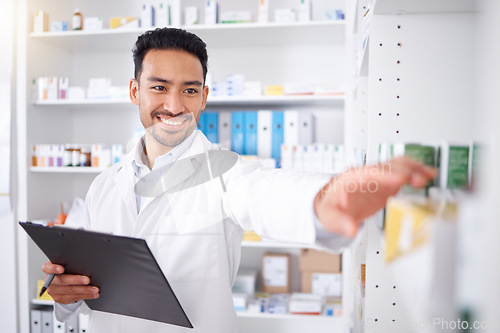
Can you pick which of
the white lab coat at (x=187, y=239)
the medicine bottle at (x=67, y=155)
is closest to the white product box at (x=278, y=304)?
the white lab coat at (x=187, y=239)

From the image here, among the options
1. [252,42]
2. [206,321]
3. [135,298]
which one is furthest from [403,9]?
[252,42]

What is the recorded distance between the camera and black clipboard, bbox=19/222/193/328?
81 cm

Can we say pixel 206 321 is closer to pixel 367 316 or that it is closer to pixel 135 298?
pixel 135 298

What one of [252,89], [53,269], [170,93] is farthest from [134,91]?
[252,89]

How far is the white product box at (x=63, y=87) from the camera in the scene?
8.21 ft

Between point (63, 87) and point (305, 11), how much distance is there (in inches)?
61.7

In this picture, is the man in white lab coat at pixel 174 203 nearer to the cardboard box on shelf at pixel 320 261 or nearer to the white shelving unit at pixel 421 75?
the white shelving unit at pixel 421 75

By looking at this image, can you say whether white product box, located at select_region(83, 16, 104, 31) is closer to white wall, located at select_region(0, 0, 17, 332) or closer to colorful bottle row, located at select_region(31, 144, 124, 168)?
white wall, located at select_region(0, 0, 17, 332)

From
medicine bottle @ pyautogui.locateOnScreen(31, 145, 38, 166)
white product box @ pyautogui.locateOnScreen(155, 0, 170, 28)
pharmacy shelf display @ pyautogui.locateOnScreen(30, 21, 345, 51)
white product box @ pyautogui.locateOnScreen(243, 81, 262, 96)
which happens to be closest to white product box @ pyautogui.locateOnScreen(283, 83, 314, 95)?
white product box @ pyautogui.locateOnScreen(243, 81, 262, 96)

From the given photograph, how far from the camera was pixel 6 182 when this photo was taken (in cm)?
249

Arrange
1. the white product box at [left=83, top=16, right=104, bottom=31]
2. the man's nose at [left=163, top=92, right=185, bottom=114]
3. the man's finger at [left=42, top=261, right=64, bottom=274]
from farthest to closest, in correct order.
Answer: the white product box at [left=83, top=16, right=104, bottom=31], the man's nose at [left=163, top=92, right=185, bottom=114], the man's finger at [left=42, top=261, right=64, bottom=274]

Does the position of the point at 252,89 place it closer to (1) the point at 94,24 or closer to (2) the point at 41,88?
(1) the point at 94,24

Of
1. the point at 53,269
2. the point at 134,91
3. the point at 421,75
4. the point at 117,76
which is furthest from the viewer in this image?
the point at 117,76

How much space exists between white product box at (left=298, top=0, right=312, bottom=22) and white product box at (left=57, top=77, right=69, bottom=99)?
1506mm
